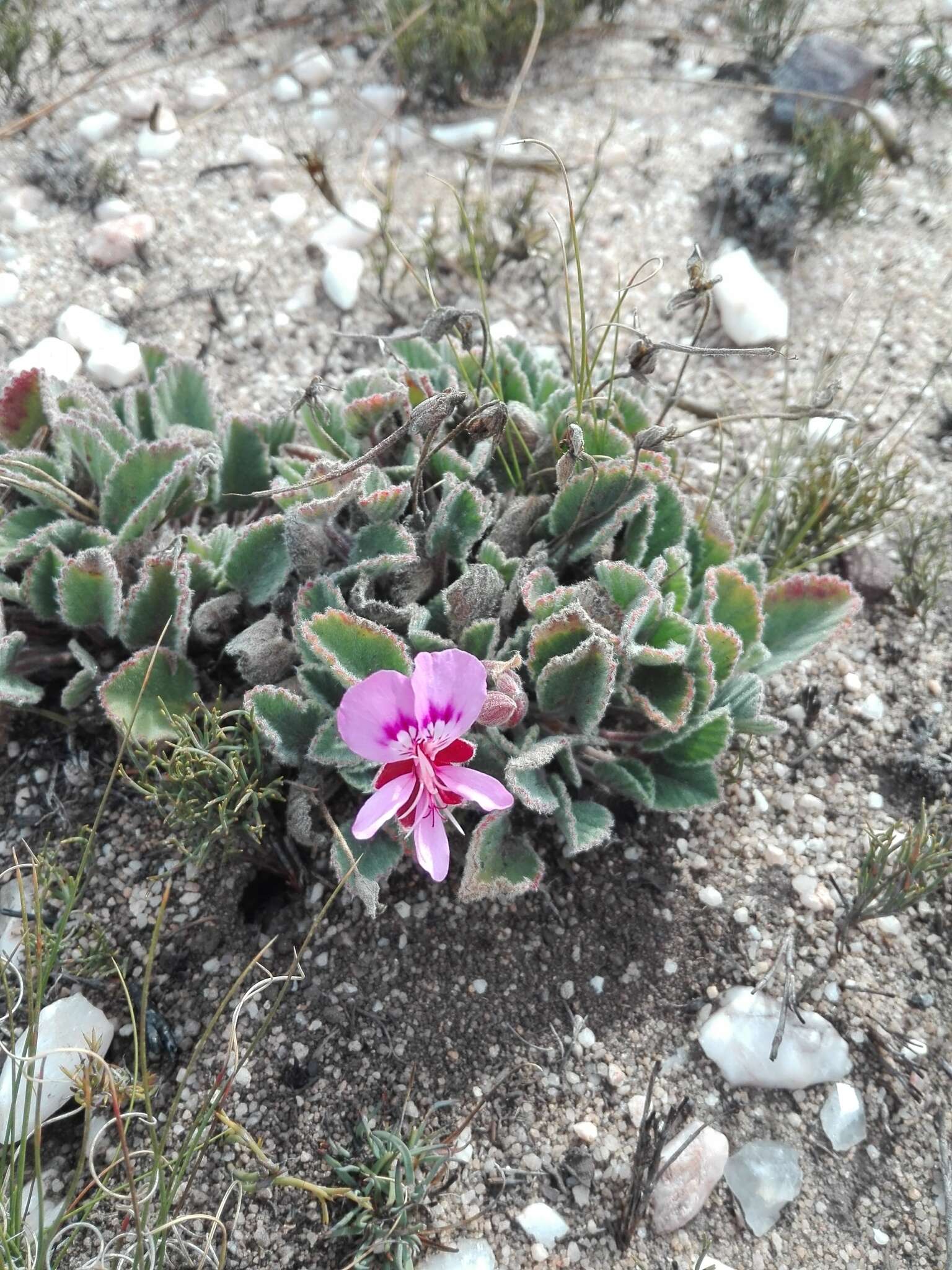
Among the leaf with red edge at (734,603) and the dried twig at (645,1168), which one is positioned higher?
the leaf with red edge at (734,603)

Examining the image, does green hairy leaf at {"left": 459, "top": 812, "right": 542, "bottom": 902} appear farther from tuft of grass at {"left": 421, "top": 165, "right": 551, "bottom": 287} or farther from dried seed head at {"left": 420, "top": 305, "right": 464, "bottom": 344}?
tuft of grass at {"left": 421, "top": 165, "right": 551, "bottom": 287}

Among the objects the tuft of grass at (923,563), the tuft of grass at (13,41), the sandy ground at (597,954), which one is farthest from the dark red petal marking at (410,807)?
the tuft of grass at (13,41)

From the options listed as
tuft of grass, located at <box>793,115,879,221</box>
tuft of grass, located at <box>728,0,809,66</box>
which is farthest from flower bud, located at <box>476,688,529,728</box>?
tuft of grass, located at <box>728,0,809,66</box>

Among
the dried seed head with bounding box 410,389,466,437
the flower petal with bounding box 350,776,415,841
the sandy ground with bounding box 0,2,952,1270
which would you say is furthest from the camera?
the sandy ground with bounding box 0,2,952,1270

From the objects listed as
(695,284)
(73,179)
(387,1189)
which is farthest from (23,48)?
(387,1189)

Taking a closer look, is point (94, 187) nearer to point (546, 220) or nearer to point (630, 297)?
point (546, 220)

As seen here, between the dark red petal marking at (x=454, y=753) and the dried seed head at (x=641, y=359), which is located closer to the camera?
the dark red petal marking at (x=454, y=753)

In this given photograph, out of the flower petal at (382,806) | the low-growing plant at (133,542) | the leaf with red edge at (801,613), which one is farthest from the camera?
the leaf with red edge at (801,613)

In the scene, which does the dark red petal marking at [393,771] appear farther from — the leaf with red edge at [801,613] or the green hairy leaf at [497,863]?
the leaf with red edge at [801,613]
